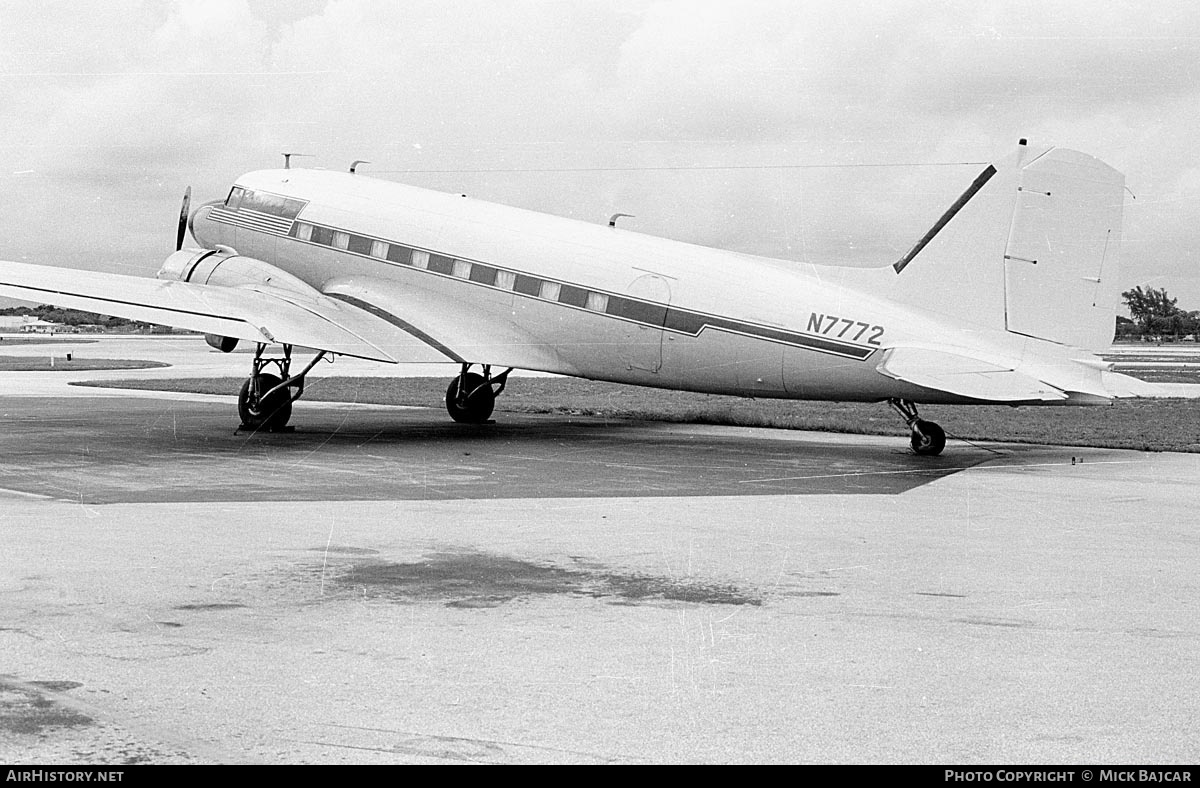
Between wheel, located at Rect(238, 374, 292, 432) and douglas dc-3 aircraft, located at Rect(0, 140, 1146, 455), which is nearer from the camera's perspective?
douglas dc-3 aircraft, located at Rect(0, 140, 1146, 455)

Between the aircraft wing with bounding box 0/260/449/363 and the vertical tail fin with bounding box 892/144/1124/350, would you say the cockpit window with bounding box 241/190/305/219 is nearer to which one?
the aircraft wing with bounding box 0/260/449/363

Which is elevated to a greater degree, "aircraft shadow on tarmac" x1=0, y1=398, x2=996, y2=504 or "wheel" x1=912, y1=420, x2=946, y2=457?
"wheel" x1=912, y1=420, x2=946, y2=457

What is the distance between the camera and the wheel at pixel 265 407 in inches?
837

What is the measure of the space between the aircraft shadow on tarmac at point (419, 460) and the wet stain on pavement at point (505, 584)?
426cm

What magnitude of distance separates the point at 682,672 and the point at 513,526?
17.4 feet

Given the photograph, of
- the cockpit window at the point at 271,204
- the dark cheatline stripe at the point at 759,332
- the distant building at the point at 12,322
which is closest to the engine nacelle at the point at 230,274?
the cockpit window at the point at 271,204

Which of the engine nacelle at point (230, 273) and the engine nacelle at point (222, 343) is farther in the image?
the engine nacelle at point (230, 273)

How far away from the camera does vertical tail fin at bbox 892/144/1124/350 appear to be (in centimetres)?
1717

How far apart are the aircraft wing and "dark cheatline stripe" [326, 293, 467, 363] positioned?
4.4 inches

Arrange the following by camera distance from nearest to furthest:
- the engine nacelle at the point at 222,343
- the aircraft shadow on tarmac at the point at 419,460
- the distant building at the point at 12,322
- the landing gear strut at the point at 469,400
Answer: the aircraft shadow on tarmac at the point at 419,460 < the engine nacelle at the point at 222,343 < the landing gear strut at the point at 469,400 < the distant building at the point at 12,322

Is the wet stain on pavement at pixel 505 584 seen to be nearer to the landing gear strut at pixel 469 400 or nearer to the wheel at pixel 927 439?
the wheel at pixel 927 439

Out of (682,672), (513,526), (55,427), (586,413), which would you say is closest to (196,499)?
(513,526)

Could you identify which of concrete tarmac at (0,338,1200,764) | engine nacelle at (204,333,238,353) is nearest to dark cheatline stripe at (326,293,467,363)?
engine nacelle at (204,333,238,353)

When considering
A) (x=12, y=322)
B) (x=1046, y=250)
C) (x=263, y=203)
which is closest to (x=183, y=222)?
(x=263, y=203)
